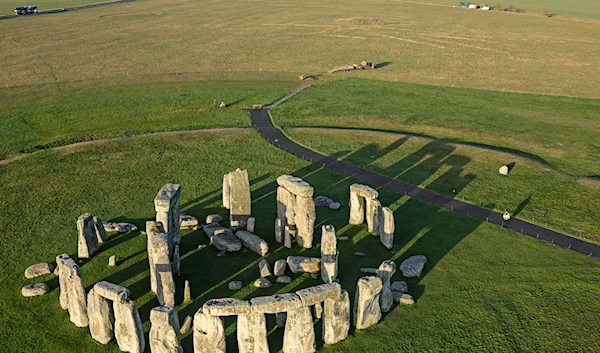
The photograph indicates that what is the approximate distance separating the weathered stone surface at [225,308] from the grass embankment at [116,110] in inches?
1177

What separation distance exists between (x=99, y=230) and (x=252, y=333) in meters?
12.6

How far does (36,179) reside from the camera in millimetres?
36312

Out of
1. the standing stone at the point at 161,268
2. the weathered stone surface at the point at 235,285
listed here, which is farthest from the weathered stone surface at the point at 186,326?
the weathered stone surface at the point at 235,285

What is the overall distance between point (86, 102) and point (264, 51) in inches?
1407

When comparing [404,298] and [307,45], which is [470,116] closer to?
[404,298]

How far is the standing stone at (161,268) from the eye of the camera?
22.6m

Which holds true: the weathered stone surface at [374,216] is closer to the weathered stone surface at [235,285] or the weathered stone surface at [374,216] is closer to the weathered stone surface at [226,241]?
the weathered stone surface at [226,241]

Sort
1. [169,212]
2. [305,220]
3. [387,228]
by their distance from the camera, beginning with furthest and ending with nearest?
[387,228] → [305,220] → [169,212]

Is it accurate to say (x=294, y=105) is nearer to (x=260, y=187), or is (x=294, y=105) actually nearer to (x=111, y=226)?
(x=260, y=187)

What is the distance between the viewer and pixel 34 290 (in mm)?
24016

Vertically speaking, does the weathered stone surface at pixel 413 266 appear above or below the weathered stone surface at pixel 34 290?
below

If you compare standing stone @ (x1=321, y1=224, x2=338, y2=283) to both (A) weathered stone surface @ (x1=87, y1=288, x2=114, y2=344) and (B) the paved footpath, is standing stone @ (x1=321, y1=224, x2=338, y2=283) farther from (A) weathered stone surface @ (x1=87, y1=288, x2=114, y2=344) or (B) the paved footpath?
(B) the paved footpath

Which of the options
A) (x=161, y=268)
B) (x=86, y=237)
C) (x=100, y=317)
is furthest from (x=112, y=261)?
(x=100, y=317)

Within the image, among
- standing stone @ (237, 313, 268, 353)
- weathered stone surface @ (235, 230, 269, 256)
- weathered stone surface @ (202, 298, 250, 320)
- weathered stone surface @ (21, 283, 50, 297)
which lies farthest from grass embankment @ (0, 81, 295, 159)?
standing stone @ (237, 313, 268, 353)
